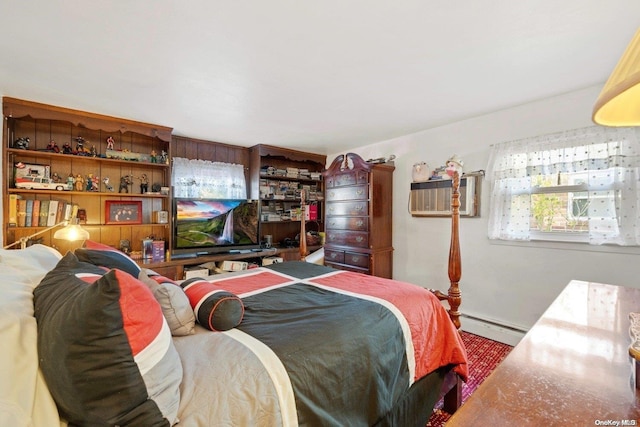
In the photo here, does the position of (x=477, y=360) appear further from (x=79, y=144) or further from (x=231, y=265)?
(x=79, y=144)

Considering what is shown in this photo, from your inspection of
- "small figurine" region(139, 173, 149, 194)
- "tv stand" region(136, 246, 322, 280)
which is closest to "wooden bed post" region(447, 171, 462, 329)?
"tv stand" region(136, 246, 322, 280)

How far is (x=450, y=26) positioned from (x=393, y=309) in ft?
5.24

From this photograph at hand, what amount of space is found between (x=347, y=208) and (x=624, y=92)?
10.5 feet

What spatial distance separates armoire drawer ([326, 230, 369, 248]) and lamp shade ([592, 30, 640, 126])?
2.78 metres

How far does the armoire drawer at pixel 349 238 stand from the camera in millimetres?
3541

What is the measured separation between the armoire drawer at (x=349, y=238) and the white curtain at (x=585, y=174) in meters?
1.38

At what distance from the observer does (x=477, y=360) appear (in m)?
2.43

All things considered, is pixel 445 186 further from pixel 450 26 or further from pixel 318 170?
pixel 318 170

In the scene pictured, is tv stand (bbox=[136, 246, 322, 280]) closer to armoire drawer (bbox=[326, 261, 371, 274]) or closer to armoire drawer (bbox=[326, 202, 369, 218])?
armoire drawer (bbox=[326, 261, 371, 274])

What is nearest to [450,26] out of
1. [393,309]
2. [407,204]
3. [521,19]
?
[521,19]

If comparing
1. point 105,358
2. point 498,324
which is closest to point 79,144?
point 105,358

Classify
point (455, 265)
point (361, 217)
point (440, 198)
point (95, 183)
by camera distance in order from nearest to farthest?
1. point (455, 265)
2. point (95, 183)
3. point (440, 198)
4. point (361, 217)

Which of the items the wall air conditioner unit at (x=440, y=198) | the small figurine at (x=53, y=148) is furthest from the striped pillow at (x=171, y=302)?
the wall air conditioner unit at (x=440, y=198)

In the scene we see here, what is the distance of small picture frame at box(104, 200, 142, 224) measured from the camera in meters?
3.18
